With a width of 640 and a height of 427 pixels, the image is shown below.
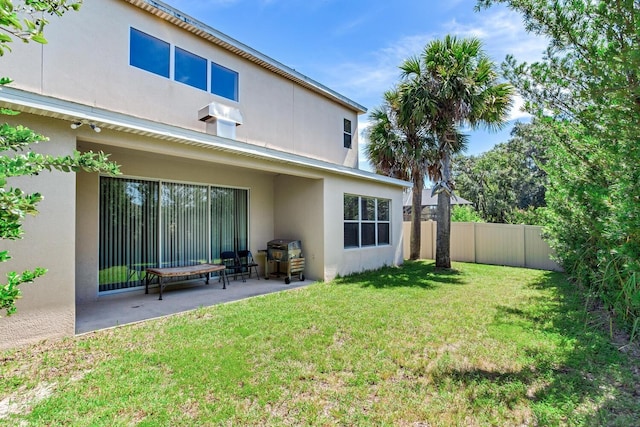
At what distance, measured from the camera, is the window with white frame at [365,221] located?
10.5m

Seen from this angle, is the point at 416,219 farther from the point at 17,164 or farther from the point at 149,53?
the point at 17,164

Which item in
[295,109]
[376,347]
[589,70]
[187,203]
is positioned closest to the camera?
[589,70]

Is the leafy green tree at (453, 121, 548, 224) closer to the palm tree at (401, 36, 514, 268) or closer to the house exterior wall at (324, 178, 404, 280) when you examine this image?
the palm tree at (401, 36, 514, 268)

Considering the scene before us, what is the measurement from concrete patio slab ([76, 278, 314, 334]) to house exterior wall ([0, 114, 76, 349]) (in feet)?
1.79

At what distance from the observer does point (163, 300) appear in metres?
7.04

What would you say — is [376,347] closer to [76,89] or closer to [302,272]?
[302,272]

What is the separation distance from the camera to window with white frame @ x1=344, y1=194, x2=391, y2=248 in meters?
10.5

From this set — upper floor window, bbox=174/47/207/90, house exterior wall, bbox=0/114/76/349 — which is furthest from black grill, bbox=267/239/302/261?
house exterior wall, bbox=0/114/76/349

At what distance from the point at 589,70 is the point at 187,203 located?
26.8 feet

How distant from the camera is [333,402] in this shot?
3209 millimetres

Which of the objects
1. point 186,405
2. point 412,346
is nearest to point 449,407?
point 412,346

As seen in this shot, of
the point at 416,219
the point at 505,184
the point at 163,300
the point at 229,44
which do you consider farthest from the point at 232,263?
the point at 505,184

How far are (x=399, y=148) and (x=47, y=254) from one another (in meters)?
12.0

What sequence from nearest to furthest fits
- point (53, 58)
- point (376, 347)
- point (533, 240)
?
point (376, 347), point (53, 58), point (533, 240)
